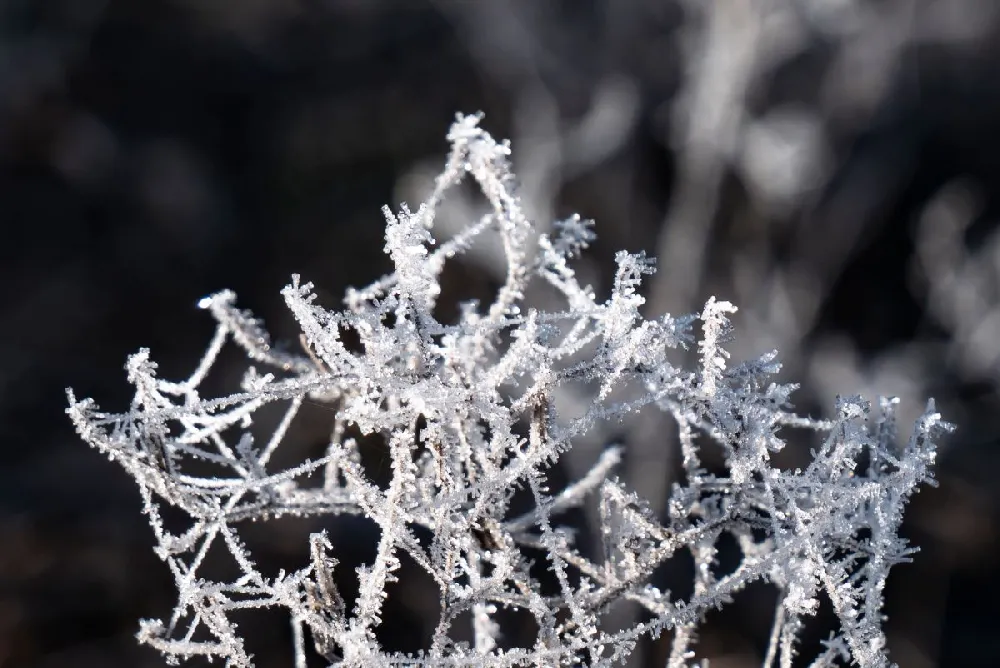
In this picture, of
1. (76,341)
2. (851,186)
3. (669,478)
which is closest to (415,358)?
(669,478)

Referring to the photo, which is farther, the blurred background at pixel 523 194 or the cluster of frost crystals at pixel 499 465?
the blurred background at pixel 523 194

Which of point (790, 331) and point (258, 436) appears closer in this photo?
point (790, 331)

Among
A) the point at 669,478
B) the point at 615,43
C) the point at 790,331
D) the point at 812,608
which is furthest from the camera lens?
the point at 615,43

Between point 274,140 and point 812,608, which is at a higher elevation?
point 274,140

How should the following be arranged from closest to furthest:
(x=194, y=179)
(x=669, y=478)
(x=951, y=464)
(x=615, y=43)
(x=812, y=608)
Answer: (x=812, y=608), (x=669, y=478), (x=615, y=43), (x=951, y=464), (x=194, y=179)

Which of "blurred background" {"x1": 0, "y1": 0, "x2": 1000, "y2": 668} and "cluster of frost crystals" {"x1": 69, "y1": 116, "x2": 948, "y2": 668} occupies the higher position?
"blurred background" {"x1": 0, "y1": 0, "x2": 1000, "y2": 668}

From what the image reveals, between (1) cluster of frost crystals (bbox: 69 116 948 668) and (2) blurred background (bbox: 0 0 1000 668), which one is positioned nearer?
(1) cluster of frost crystals (bbox: 69 116 948 668)

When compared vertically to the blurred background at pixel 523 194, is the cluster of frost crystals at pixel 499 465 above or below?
below

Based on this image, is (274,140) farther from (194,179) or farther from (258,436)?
(258,436)
